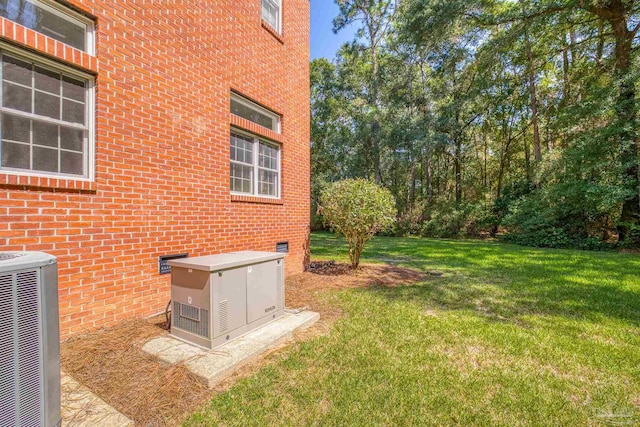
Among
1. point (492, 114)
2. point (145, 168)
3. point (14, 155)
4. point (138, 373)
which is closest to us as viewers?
point (138, 373)

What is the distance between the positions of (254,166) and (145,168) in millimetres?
2280

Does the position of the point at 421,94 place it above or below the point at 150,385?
above

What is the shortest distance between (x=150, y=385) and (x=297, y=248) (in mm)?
4794

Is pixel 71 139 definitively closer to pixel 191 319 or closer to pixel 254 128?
pixel 191 319

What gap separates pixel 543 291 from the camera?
566 centimetres

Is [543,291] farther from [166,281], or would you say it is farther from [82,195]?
[82,195]

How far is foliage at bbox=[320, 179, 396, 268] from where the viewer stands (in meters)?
6.71

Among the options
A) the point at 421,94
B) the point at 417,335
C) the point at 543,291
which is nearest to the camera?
the point at 417,335

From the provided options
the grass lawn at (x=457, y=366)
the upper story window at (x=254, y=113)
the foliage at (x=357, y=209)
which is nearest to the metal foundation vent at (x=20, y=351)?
the grass lawn at (x=457, y=366)

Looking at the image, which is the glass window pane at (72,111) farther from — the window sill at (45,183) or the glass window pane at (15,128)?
the window sill at (45,183)

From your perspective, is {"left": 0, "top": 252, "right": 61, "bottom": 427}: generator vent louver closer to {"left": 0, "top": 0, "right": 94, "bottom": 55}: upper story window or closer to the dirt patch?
the dirt patch

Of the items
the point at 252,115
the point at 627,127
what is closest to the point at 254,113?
the point at 252,115

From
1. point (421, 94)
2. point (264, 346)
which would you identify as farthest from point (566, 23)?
point (264, 346)

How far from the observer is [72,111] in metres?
3.25
